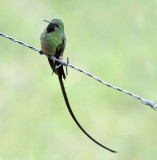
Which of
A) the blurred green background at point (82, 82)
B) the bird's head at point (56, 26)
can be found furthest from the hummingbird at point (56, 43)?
the blurred green background at point (82, 82)

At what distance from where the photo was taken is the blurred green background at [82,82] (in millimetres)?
7090

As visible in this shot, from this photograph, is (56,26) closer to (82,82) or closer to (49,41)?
(49,41)

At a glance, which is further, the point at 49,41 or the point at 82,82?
the point at 82,82

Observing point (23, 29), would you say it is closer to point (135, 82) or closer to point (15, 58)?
point (15, 58)

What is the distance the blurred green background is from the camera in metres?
7.09

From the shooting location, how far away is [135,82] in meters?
8.74

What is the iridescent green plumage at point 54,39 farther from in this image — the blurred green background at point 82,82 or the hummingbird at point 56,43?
the blurred green background at point 82,82

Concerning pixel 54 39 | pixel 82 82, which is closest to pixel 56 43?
pixel 54 39

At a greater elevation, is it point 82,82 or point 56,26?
point 56,26

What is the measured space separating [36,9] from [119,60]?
1.74 m

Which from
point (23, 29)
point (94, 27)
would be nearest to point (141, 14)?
point (94, 27)

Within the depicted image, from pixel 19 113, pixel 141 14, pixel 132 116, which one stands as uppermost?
pixel 141 14

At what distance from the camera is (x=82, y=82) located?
27.8 ft

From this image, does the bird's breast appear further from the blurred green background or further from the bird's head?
the blurred green background
